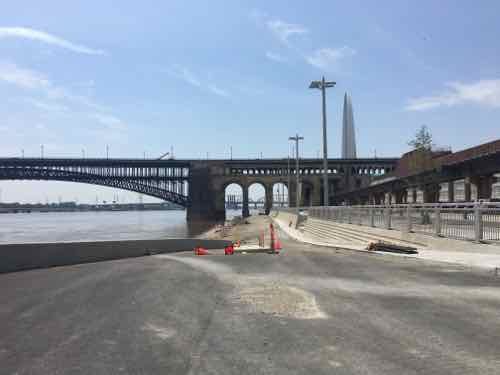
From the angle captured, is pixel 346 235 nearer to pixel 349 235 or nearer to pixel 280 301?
pixel 349 235

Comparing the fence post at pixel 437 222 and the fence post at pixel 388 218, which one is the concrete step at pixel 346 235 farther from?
the fence post at pixel 437 222

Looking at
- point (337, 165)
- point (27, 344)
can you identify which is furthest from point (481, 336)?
point (337, 165)

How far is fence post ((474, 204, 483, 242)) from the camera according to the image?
1419 cm

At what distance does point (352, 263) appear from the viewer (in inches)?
Answer: 557

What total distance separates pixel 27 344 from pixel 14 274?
26.2 ft

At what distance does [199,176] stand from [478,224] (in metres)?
119

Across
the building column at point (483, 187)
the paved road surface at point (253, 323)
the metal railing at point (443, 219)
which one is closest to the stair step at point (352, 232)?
the metal railing at point (443, 219)

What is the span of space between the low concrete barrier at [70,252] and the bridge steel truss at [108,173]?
364 feet

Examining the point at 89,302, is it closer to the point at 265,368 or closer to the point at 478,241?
the point at 265,368

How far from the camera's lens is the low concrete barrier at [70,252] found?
13609 mm

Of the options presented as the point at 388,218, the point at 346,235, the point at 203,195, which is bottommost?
the point at 346,235

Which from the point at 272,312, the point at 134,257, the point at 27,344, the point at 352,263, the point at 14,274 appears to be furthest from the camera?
the point at 134,257

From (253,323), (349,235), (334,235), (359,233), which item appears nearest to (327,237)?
(334,235)

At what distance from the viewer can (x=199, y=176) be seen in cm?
13100
